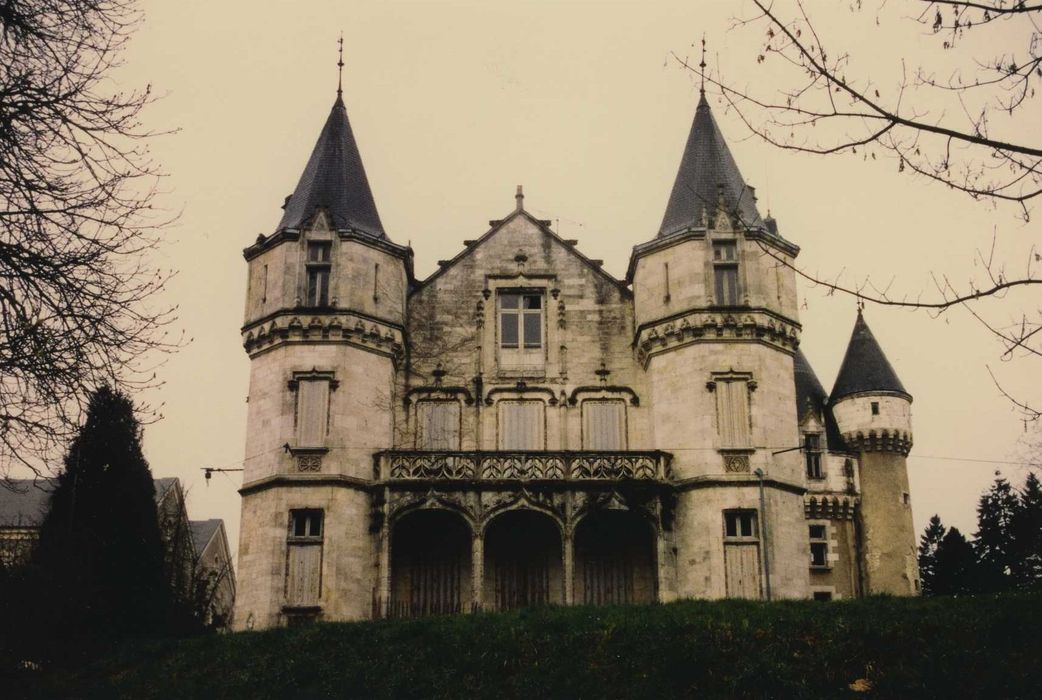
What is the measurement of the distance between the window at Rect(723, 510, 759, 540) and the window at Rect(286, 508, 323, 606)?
417 inches

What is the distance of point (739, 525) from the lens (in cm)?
3092

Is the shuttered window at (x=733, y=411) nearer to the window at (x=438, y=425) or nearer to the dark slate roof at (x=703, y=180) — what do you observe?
A: the dark slate roof at (x=703, y=180)

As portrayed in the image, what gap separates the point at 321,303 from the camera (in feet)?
108

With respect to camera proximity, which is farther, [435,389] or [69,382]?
[435,389]

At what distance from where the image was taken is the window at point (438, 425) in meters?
33.6

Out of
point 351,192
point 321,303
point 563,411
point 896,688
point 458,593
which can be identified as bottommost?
point 896,688

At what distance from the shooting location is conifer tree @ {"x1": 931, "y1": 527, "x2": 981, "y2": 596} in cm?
4256

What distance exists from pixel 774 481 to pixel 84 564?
695 inches

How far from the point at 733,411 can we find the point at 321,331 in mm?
11445

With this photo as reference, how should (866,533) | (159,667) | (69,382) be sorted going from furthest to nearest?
(866,533) < (159,667) < (69,382)

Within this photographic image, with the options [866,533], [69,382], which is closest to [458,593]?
[866,533]

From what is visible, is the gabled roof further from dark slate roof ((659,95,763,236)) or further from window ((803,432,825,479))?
window ((803,432,825,479))

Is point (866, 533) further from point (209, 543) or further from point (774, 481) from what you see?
point (209, 543)

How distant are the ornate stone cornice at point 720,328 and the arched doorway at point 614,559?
509cm
